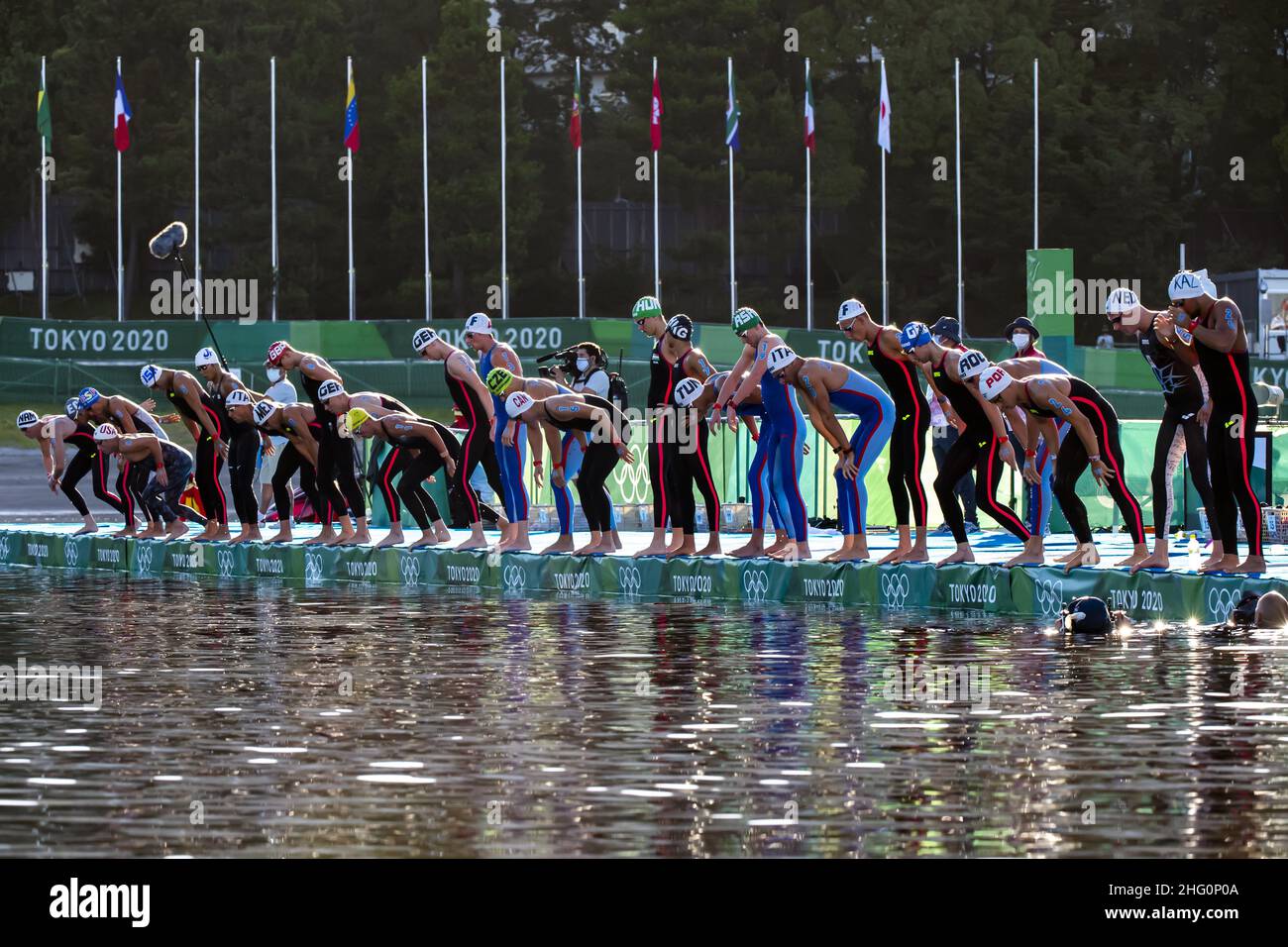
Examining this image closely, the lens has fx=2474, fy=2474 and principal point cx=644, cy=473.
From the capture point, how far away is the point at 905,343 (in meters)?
17.8

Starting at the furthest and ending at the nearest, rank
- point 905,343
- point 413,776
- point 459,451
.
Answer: point 459,451
point 905,343
point 413,776

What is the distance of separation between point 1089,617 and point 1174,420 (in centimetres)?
266

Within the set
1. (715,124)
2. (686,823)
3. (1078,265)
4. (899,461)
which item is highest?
(715,124)

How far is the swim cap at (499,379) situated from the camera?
19938 millimetres

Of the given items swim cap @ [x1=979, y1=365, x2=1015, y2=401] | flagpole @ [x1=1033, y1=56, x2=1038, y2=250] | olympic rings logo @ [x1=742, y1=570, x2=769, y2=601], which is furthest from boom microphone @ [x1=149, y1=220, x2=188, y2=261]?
flagpole @ [x1=1033, y1=56, x2=1038, y2=250]

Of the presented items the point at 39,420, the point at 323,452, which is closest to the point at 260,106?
the point at 39,420

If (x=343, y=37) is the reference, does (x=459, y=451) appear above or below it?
below

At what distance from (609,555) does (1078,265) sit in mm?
37685

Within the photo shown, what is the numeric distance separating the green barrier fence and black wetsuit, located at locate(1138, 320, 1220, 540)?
806mm

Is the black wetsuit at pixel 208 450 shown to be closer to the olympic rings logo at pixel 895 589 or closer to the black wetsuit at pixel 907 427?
the black wetsuit at pixel 907 427

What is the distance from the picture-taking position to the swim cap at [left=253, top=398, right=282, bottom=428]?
2247cm

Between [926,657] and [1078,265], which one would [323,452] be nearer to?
[926,657]

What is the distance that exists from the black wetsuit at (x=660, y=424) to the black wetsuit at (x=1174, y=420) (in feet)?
12.3

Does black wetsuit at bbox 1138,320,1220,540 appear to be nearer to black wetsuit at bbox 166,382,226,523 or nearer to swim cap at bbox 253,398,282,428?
swim cap at bbox 253,398,282,428
